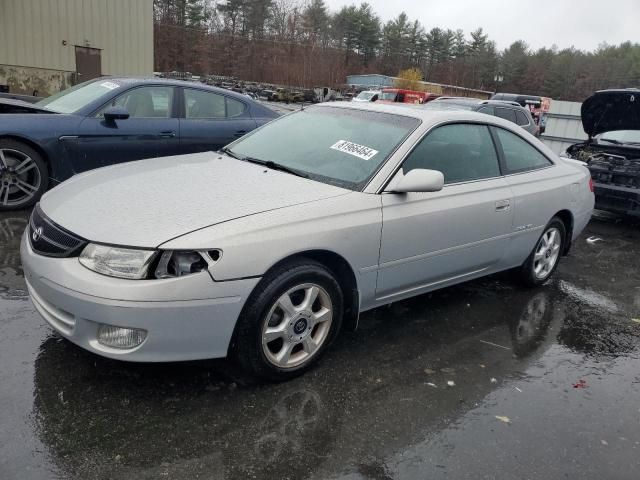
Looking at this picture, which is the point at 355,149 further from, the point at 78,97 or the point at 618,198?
the point at 618,198

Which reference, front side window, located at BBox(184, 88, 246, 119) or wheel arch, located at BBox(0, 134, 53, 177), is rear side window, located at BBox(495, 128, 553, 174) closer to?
front side window, located at BBox(184, 88, 246, 119)

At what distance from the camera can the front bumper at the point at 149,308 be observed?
2449 mm

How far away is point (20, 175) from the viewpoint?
5.54m

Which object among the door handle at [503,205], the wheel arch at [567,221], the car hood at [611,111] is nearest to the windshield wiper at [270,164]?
the door handle at [503,205]

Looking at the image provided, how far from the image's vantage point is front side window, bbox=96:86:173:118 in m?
6.06

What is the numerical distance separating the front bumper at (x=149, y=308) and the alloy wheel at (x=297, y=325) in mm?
269

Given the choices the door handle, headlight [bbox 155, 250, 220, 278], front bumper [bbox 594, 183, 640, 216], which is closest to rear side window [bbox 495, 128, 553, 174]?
the door handle

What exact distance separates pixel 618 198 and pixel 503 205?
438 cm

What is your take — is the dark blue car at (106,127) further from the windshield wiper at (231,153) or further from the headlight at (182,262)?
the headlight at (182,262)

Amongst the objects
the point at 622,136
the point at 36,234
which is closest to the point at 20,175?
the point at 36,234

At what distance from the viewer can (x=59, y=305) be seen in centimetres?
263

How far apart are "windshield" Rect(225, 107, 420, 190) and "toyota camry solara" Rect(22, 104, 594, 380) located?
0.01m

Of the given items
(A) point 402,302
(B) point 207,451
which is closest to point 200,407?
(B) point 207,451

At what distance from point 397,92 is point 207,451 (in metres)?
31.6
